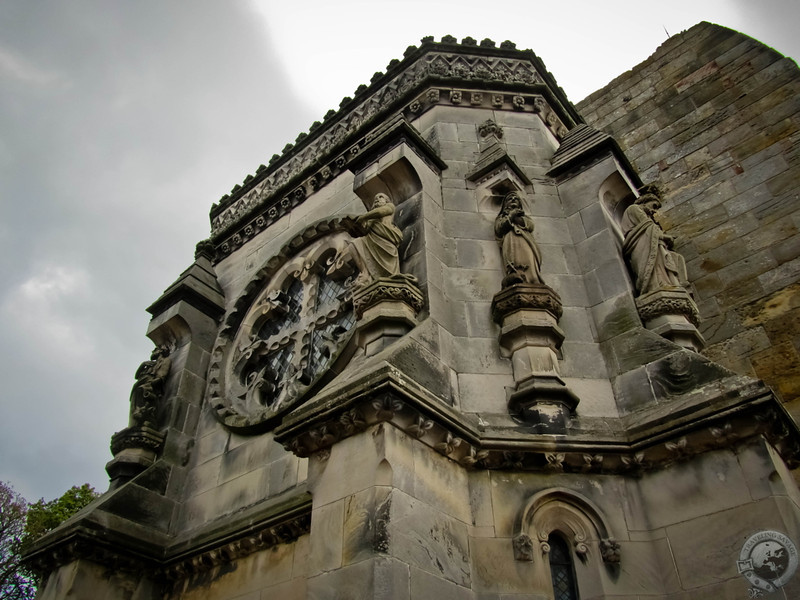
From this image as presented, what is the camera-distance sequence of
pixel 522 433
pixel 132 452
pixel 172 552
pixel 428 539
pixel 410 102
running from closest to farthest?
1. pixel 428 539
2. pixel 522 433
3. pixel 172 552
4. pixel 132 452
5. pixel 410 102

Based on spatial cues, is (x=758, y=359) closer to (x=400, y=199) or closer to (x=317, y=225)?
(x=400, y=199)

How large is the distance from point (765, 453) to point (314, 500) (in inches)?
131

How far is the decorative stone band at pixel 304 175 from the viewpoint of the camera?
9219mm

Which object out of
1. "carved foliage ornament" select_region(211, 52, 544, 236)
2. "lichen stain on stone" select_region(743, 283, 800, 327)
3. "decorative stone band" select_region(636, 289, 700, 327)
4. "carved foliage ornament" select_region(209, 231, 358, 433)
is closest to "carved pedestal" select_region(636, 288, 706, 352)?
"decorative stone band" select_region(636, 289, 700, 327)

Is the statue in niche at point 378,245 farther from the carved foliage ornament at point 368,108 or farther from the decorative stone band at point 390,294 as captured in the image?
Result: the carved foliage ornament at point 368,108

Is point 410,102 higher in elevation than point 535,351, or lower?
higher

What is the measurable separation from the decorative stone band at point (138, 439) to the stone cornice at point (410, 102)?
413 centimetres

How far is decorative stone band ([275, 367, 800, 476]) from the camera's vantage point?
14.9ft

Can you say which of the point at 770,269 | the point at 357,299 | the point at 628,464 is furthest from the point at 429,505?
the point at 770,269

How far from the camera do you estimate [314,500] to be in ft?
15.1

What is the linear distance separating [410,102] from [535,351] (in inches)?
207

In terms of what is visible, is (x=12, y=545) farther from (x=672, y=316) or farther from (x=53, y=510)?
(x=672, y=316)

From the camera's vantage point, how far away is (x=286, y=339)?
859 centimetres

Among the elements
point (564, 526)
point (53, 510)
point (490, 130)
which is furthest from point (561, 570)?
point (53, 510)
